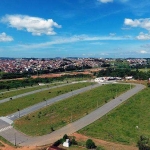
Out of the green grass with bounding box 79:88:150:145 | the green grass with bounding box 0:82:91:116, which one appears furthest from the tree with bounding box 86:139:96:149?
the green grass with bounding box 0:82:91:116

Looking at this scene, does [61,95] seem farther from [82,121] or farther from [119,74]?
[119,74]

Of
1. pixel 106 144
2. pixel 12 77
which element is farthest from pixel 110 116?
pixel 12 77

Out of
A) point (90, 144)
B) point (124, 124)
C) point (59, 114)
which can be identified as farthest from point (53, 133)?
point (124, 124)

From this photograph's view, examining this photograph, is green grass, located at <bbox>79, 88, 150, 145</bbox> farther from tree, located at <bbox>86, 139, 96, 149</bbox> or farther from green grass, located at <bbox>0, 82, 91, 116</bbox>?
green grass, located at <bbox>0, 82, 91, 116</bbox>

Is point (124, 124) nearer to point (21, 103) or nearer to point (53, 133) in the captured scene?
point (53, 133)

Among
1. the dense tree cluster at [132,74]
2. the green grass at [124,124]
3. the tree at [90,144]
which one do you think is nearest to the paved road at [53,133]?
the green grass at [124,124]

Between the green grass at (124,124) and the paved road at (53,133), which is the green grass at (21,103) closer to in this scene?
the paved road at (53,133)
